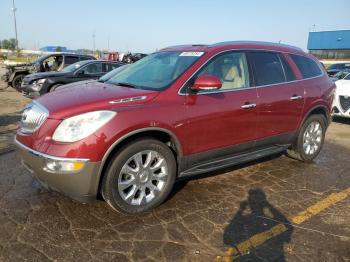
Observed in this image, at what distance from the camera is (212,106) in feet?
13.2

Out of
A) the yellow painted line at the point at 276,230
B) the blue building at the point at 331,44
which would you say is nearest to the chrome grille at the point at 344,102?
the yellow painted line at the point at 276,230

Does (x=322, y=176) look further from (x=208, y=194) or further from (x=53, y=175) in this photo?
(x=53, y=175)

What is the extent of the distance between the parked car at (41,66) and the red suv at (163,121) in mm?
9899

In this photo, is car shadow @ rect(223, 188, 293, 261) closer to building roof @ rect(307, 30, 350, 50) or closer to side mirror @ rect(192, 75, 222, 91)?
side mirror @ rect(192, 75, 222, 91)

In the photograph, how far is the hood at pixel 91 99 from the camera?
3.34 m

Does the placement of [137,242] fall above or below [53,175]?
below

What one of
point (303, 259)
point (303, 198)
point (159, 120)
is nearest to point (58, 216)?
point (159, 120)

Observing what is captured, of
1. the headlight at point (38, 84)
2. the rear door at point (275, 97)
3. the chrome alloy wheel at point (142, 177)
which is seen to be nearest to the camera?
the chrome alloy wheel at point (142, 177)

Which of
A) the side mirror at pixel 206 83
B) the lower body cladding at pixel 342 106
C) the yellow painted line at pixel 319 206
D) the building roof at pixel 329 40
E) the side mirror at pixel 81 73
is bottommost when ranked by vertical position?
the yellow painted line at pixel 319 206

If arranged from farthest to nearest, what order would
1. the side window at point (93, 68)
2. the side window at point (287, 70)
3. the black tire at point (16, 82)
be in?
the black tire at point (16, 82) → the side window at point (93, 68) → the side window at point (287, 70)

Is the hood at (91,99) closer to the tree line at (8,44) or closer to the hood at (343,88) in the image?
the hood at (343,88)

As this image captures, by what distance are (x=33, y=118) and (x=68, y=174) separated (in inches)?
30.6

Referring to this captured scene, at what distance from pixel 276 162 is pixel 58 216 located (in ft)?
12.0

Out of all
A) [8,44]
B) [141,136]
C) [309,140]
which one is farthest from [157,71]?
[8,44]
